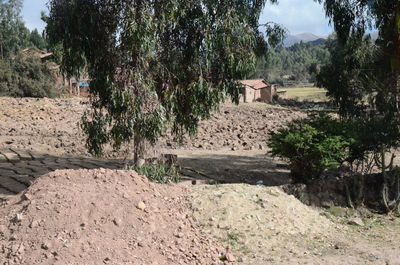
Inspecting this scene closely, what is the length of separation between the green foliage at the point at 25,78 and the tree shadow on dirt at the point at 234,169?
21.4 metres

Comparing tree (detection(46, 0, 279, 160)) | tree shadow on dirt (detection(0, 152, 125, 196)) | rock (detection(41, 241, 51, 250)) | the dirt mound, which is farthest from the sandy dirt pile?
tree shadow on dirt (detection(0, 152, 125, 196))

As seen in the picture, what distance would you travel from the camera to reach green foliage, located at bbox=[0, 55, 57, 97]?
2950 cm

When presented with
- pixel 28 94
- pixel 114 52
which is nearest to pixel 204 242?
pixel 114 52

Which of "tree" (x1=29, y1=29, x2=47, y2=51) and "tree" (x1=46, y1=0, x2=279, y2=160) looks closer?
"tree" (x1=46, y1=0, x2=279, y2=160)

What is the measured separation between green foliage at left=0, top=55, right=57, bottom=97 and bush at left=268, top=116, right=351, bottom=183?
84.4ft

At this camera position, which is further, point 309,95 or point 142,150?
point 309,95

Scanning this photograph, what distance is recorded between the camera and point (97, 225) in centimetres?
495

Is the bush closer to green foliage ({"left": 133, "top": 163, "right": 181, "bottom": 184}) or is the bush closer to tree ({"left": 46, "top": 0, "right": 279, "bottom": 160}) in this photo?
tree ({"left": 46, "top": 0, "right": 279, "bottom": 160})

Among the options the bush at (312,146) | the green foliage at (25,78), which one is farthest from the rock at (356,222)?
the green foliage at (25,78)

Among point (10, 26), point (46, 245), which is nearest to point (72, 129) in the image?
point (46, 245)

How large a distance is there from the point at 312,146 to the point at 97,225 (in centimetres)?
445

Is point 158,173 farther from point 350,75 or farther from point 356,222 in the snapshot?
point 350,75

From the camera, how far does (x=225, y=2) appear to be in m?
7.17

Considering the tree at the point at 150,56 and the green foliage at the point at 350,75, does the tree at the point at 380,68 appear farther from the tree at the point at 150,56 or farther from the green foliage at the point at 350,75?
the tree at the point at 150,56
